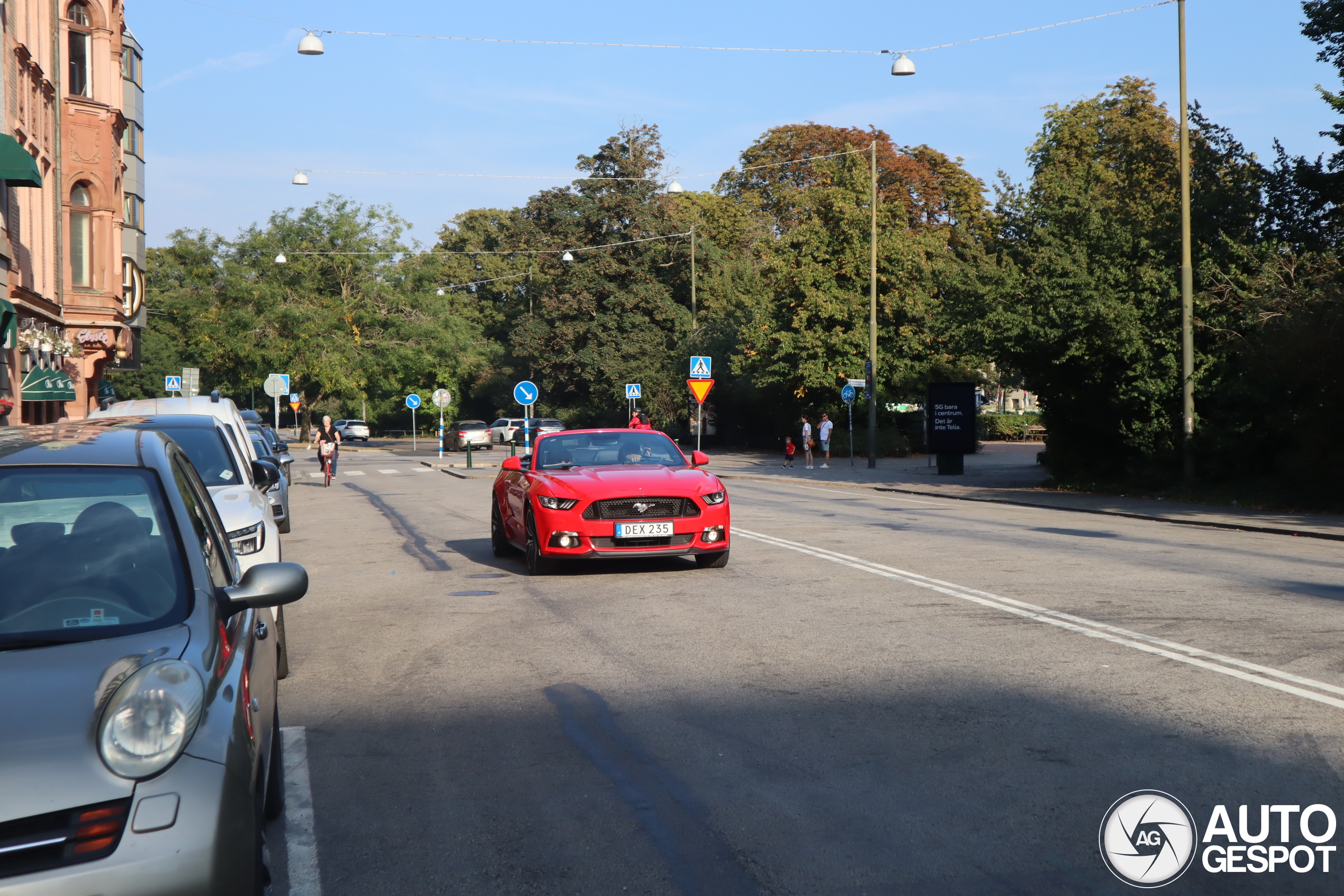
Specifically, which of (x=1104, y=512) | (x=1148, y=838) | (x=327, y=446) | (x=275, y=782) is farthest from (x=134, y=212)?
(x=1148, y=838)

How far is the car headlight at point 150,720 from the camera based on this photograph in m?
3.00

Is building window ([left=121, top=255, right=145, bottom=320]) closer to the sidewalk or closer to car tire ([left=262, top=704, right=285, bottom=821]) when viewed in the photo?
the sidewalk

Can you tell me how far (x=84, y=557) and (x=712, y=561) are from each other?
9.06 metres

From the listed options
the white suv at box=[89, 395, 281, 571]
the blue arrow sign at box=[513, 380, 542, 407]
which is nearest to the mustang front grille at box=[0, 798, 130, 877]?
the white suv at box=[89, 395, 281, 571]

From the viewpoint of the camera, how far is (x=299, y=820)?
4.82 meters

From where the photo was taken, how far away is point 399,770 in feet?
18.0

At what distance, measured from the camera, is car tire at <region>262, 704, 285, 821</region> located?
4.68 meters

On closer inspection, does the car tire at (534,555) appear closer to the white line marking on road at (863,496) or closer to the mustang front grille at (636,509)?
the mustang front grille at (636,509)

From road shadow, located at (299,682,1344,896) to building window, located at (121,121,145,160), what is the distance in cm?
4877

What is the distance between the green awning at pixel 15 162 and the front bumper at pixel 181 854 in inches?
796

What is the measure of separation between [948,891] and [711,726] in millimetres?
2252

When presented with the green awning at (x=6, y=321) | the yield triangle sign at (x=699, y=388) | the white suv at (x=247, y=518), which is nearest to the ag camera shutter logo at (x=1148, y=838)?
the white suv at (x=247, y=518)

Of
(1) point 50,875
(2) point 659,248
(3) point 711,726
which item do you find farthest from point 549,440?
(2) point 659,248

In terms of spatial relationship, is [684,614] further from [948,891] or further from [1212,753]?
[948,891]
